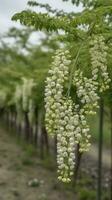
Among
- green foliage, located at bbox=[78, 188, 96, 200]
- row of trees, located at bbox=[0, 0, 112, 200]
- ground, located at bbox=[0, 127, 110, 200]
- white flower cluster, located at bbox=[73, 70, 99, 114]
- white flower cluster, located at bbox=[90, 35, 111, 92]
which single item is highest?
row of trees, located at bbox=[0, 0, 112, 200]

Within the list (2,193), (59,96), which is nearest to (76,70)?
(59,96)

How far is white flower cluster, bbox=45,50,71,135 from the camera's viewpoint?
4316mm

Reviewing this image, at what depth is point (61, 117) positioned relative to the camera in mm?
4305

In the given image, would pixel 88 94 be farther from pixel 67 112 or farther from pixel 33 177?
pixel 33 177

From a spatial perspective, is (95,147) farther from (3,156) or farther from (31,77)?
(31,77)

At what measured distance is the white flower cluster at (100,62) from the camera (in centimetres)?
461

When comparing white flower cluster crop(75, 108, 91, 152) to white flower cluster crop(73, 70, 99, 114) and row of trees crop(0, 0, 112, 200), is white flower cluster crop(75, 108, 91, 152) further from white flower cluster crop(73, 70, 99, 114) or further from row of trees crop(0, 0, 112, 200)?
row of trees crop(0, 0, 112, 200)

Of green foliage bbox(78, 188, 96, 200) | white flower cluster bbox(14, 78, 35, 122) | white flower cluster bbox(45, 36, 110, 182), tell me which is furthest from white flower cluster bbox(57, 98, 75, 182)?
white flower cluster bbox(14, 78, 35, 122)

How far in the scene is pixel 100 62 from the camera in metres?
4.65

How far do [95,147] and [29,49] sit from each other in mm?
5588

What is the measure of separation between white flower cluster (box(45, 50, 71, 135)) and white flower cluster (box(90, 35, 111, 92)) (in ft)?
0.81

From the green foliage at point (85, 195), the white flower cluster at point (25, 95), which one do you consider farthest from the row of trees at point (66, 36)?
the green foliage at point (85, 195)

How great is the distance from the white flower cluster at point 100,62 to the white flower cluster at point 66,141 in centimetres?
41

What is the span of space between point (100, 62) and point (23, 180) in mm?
9384
